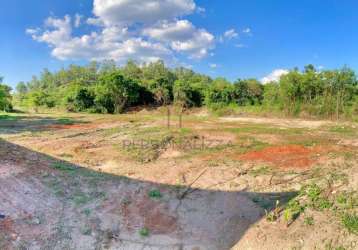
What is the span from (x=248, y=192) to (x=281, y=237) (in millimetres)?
1351

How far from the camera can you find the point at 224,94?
83.3 feet

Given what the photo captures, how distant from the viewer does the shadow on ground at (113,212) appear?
3475mm

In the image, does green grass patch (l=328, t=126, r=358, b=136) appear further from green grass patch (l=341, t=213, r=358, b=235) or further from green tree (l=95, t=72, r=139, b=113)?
green tree (l=95, t=72, r=139, b=113)

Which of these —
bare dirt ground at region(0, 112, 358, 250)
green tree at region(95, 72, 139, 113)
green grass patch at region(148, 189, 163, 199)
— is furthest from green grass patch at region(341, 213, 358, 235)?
green tree at region(95, 72, 139, 113)

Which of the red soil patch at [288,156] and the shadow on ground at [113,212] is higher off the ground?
the red soil patch at [288,156]

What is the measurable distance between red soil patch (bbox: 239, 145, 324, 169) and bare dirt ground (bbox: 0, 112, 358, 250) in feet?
0.08

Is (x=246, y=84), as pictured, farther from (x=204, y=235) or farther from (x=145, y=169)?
(x=204, y=235)

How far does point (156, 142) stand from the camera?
8875 mm

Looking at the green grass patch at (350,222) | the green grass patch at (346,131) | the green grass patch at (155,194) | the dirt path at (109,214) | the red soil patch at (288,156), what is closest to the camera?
the dirt path at (109,214)

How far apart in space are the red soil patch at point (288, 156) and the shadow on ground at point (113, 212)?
5.97 feet

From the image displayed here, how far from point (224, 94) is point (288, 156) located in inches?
733

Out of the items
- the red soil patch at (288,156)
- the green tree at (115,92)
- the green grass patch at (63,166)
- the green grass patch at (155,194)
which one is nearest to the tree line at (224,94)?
the green tree at (115,92)

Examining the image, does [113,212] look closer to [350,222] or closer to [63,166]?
[63,166]

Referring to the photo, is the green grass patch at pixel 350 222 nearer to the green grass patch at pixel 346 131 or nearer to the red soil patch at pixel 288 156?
the red soil patch at pixel 288 156
